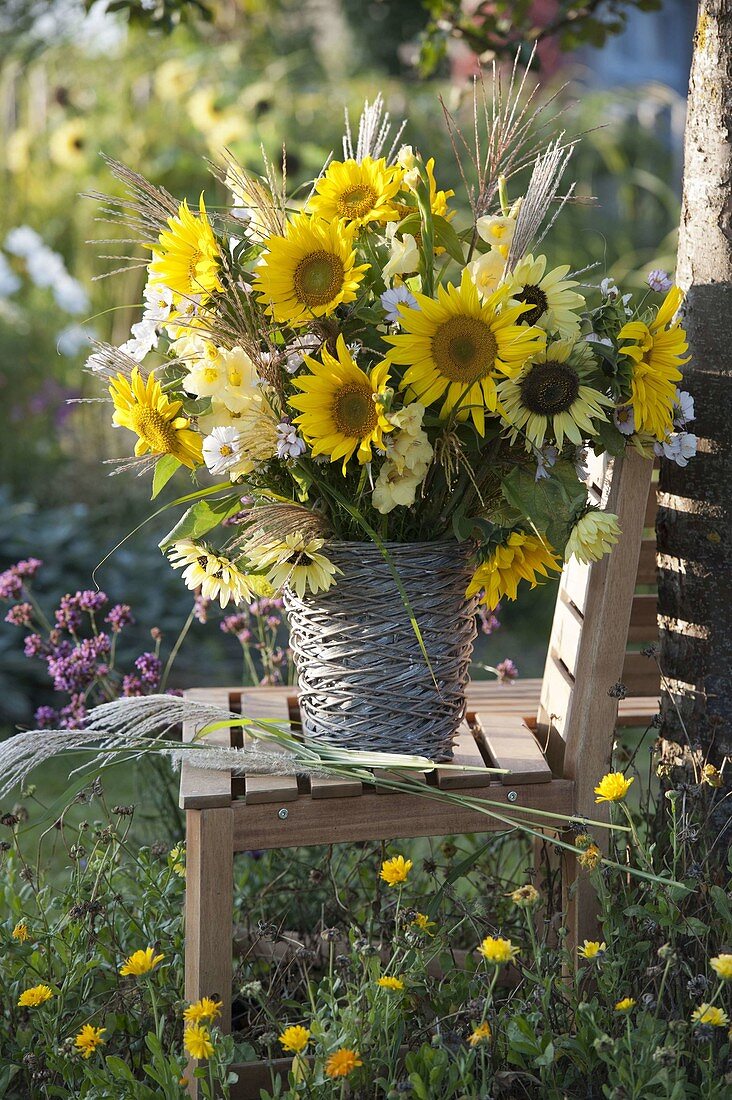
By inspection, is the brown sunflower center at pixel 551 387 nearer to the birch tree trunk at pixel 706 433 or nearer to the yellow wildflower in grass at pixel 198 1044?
the birch tree trunk at pixel 706 433

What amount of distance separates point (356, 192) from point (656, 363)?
1.50 ft

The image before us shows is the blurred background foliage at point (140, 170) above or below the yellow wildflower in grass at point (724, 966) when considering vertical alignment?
above

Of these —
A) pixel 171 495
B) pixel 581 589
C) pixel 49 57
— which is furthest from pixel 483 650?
pixel 49 57

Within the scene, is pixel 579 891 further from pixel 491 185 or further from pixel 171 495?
pixel 171 495

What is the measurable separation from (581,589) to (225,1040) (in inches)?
32.2

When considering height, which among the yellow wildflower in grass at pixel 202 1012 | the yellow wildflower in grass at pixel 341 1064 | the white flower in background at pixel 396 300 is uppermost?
the white flower in background at pixel 396 300

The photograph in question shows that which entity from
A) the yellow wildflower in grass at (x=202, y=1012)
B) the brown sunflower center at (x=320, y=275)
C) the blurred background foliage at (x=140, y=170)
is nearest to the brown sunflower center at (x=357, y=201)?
the brown sunflower center at (x=320, y=275)

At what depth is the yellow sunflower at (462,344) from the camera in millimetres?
1375

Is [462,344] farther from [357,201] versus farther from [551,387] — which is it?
[357,201]

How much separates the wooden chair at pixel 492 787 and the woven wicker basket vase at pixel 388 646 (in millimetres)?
83

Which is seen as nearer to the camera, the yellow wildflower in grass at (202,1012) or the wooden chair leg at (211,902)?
the yellow wildflower in grass at (202,1012)

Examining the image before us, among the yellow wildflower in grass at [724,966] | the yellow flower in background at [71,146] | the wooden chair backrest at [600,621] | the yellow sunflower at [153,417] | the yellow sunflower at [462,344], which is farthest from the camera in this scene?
the yellow flower in background at [71,146]

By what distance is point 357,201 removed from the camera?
58.8 inches

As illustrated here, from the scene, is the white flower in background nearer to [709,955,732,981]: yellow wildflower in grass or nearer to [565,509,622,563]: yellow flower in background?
[565,509,622,563]: yellow flower in background
